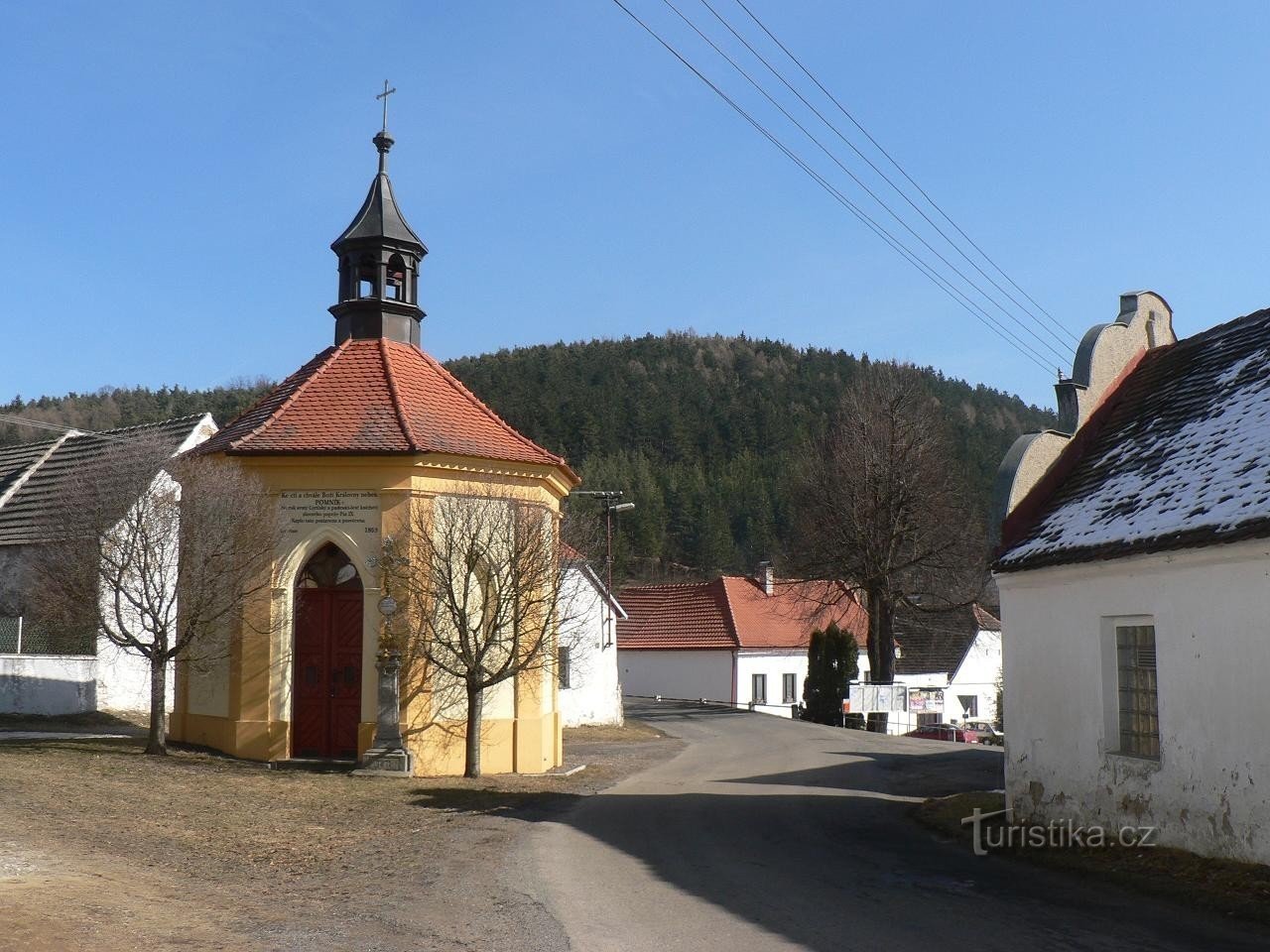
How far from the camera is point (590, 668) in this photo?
35.3m

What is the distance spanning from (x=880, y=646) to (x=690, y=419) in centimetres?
7653

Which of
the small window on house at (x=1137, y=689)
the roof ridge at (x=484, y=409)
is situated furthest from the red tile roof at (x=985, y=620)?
the small window on house at (x=1137, y=689)

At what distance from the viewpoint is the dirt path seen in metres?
7.74

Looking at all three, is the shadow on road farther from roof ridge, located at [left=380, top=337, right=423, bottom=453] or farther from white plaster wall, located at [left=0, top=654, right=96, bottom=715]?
white plaster wall, located at [left=0, top=654, right=96, bottom=715]

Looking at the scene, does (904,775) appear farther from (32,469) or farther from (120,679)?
(32,469)

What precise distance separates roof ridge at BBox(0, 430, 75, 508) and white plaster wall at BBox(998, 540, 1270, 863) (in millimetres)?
25745

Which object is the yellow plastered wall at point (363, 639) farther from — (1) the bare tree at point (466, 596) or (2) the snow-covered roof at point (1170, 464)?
(2) the snow-covered roof at point (1170, 464)

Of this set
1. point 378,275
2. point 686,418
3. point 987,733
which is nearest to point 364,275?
point 378,275

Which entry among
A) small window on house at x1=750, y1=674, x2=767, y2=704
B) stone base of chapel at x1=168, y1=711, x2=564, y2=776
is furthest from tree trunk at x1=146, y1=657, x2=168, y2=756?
small window on house at x1=750, y1=674, x2=767, y2=704

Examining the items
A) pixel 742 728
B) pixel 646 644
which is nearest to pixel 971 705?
pixel 646 644

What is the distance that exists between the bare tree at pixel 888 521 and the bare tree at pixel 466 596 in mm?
20055

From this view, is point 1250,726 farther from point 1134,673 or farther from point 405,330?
point 405,330

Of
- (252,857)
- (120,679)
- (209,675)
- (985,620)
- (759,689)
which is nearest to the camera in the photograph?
(252,857)

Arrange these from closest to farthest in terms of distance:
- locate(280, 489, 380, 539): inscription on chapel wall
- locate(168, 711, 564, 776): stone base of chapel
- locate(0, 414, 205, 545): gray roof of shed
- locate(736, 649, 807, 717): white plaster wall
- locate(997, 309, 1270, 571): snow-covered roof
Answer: locate(997, 309, 1270, 571): snow-covered roof, locate(168, 711, 564, 776): stone base of chapel, locate(280, 489, 380, 539): inscription on chapel wall, locate(0, 414, 205, 545): gray roof of shed, locate(736, 649, 807, 717): white plaster wall
